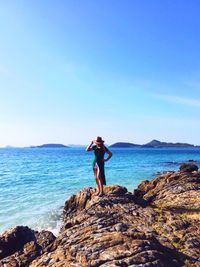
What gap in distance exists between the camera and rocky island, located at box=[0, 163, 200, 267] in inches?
423

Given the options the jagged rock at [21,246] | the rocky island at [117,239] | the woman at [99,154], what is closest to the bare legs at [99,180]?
the woman at [99,154]

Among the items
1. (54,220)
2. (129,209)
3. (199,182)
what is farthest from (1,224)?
(199,182)

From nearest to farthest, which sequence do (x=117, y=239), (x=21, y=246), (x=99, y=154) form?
(x=117, y=239)
(x=21, y=246)
(x=99, y=154)

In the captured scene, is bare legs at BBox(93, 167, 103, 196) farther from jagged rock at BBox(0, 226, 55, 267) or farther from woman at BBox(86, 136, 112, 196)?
jagged rock at BBox(0, 226, 55, 267)

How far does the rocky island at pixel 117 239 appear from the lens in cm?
1073

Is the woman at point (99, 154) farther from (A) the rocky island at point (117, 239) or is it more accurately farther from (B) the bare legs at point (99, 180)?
(A) the rocky island at point (117, 239)

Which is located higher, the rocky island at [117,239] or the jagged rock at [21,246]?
the rocky island at [117,239]

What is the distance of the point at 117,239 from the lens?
1152 cm

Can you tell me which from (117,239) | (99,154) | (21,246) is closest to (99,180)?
(99,154)

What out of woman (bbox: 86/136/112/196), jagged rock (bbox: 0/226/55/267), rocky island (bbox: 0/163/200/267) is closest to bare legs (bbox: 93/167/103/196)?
woman (bbox: 86/136/112/196)

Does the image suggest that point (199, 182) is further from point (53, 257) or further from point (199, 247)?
point (53, 257)

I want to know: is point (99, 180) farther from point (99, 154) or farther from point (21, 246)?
point (21, 246)

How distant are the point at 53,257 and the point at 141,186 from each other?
17.3 metres

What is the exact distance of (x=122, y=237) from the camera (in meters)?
11.6
